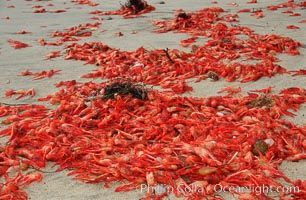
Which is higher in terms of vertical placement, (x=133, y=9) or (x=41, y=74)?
(x=133, y=9)

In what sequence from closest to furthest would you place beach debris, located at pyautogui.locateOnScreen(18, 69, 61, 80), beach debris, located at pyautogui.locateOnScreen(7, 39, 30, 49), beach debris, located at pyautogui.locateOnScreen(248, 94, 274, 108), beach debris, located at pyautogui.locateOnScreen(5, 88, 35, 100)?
beach debris, located at pyautogui.locateOnScreen(248, 94, 274, 108) → beach debris, located at pyautogui.locateOnScreen(5, 88, 35, 100) → beach debris, located at pyautogui.locateOnScreen(18, 69, 61, 80) → beach debris, located at pyautogui.locateOnScreen(7, 39, 30, 49)

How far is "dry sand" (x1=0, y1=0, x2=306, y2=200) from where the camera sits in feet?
10.8

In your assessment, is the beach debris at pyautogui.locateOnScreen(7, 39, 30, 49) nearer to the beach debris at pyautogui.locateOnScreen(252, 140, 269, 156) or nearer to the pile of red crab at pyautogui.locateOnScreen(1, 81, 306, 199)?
the pile of red crab at pyautogui.locateOnScreen(1, 81, 306, 199)

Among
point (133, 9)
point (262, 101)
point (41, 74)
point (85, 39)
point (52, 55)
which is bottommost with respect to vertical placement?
point (262, 101)

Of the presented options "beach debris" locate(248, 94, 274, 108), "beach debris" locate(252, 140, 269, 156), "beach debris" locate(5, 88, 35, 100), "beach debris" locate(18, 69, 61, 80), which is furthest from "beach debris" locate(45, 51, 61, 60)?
"beach debris" locate(252, 140, 269, 156)

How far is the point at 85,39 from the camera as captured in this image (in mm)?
8117

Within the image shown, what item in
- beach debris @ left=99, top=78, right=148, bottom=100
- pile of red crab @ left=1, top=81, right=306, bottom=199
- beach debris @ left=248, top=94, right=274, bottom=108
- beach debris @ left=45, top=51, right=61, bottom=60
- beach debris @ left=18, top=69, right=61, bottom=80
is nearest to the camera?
pile of red crab @ left=1, top=81, right=306, bottom=199

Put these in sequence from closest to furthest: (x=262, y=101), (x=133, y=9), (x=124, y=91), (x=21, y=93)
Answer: (x=262, y=101) < (x=124, y=91) < (x=21, y=93) < (x=133, y=9)

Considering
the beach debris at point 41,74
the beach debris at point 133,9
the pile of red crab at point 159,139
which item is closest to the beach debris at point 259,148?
the pile of red crab at point 159,139

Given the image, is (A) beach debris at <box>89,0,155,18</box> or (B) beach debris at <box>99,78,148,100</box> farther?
(A) beach debris at <box>89,0,155,18</box>

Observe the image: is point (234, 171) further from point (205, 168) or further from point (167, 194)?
point (167, 194)

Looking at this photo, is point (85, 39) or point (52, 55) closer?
point (52, 55)

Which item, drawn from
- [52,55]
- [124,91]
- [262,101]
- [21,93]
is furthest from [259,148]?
[52,55]

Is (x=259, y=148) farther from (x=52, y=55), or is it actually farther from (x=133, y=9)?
(x=133, y=9)
